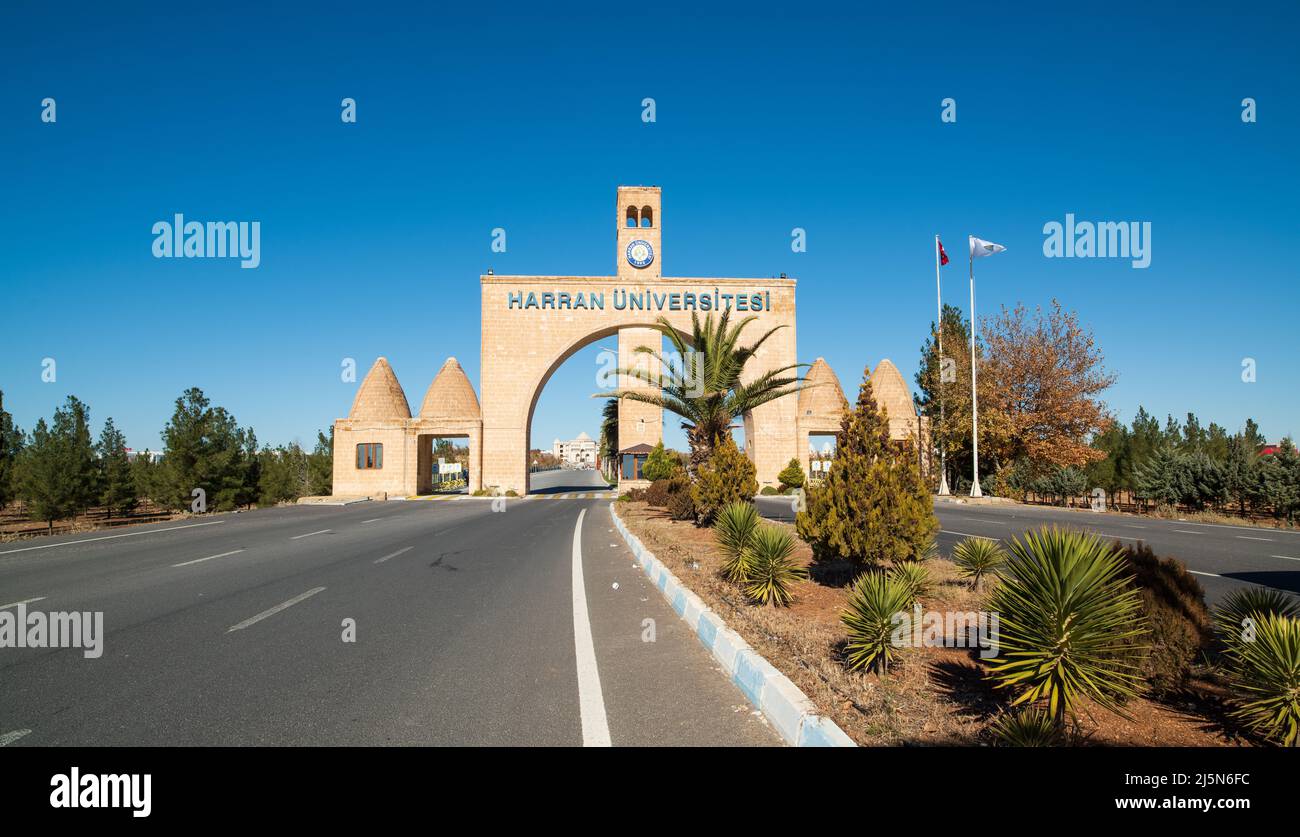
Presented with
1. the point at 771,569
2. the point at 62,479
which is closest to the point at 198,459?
the point at 62,479

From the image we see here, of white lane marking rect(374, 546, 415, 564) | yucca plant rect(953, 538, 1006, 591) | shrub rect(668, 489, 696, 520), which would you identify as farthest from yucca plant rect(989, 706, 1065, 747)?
shrub rect(668, 489, 696, 520)

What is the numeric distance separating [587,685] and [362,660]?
2047 mm

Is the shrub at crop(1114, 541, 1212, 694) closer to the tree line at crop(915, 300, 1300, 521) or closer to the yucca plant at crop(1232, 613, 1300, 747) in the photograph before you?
→ the yucca plant at crop(1232, 613, 1300, 747)

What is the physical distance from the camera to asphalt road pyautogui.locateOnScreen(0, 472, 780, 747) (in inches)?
161

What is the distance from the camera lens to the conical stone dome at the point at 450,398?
43.0 meters

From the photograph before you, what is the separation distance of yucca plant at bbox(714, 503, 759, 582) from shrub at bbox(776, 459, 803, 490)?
31.0m

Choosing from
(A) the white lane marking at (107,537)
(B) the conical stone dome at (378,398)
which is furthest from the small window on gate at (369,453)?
(A) the white lane marking at (107,537)

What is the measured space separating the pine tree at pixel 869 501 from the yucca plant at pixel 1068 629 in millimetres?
3925

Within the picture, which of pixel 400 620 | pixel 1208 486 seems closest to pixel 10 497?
pixel 400 620

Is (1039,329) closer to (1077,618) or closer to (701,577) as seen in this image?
(701,577)

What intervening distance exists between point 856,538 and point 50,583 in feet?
35.7

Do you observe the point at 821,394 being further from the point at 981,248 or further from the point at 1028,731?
the point at 1028,731

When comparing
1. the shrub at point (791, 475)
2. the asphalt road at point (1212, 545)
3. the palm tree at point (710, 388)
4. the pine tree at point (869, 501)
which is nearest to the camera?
the pine tree at point (869, 501)

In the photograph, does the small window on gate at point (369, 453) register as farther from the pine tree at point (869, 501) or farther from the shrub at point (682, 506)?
the pine tree at point (869, 501)
